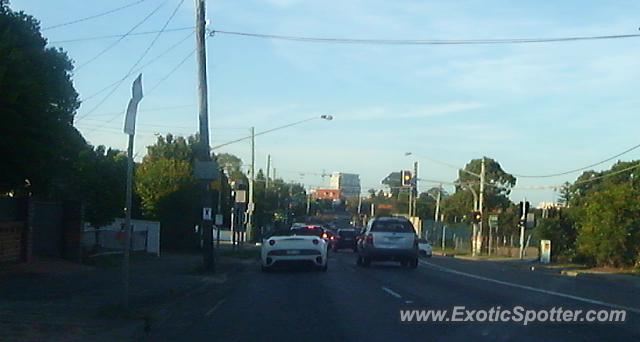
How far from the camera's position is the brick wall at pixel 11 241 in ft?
86.6

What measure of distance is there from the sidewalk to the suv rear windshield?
17.0 ft

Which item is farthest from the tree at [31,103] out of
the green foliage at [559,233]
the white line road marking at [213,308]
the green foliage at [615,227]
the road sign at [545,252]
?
the green foliage at [559,233]

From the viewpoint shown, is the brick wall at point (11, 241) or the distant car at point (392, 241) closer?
the brick wall at point (11, 241)

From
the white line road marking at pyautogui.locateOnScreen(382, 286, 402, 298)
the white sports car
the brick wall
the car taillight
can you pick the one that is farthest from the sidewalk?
the car taillight

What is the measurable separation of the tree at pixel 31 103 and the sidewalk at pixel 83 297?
273 cm

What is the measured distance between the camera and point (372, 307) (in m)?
18.4

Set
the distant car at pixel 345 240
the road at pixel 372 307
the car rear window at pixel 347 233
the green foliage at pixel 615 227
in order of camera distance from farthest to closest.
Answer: the car rear window at pixel 347 233 < the distant car at pixel 345 240 < the green foliage at pixel 615 227 < the road at pixel 372 307

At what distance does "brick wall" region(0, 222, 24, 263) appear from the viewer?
26391 mm

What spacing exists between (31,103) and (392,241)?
14.4 metres

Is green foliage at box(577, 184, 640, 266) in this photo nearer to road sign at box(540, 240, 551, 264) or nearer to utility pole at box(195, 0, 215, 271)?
road sign at box(540, 240, 551, 264)

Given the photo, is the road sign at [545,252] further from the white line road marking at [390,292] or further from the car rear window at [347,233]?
the white line road marking at [390,292]

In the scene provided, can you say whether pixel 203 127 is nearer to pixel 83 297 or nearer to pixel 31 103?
pixel 31 103

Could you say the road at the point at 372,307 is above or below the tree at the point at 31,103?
below

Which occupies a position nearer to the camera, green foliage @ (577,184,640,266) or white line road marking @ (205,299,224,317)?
white line road marking @ (205,299,224,317)
